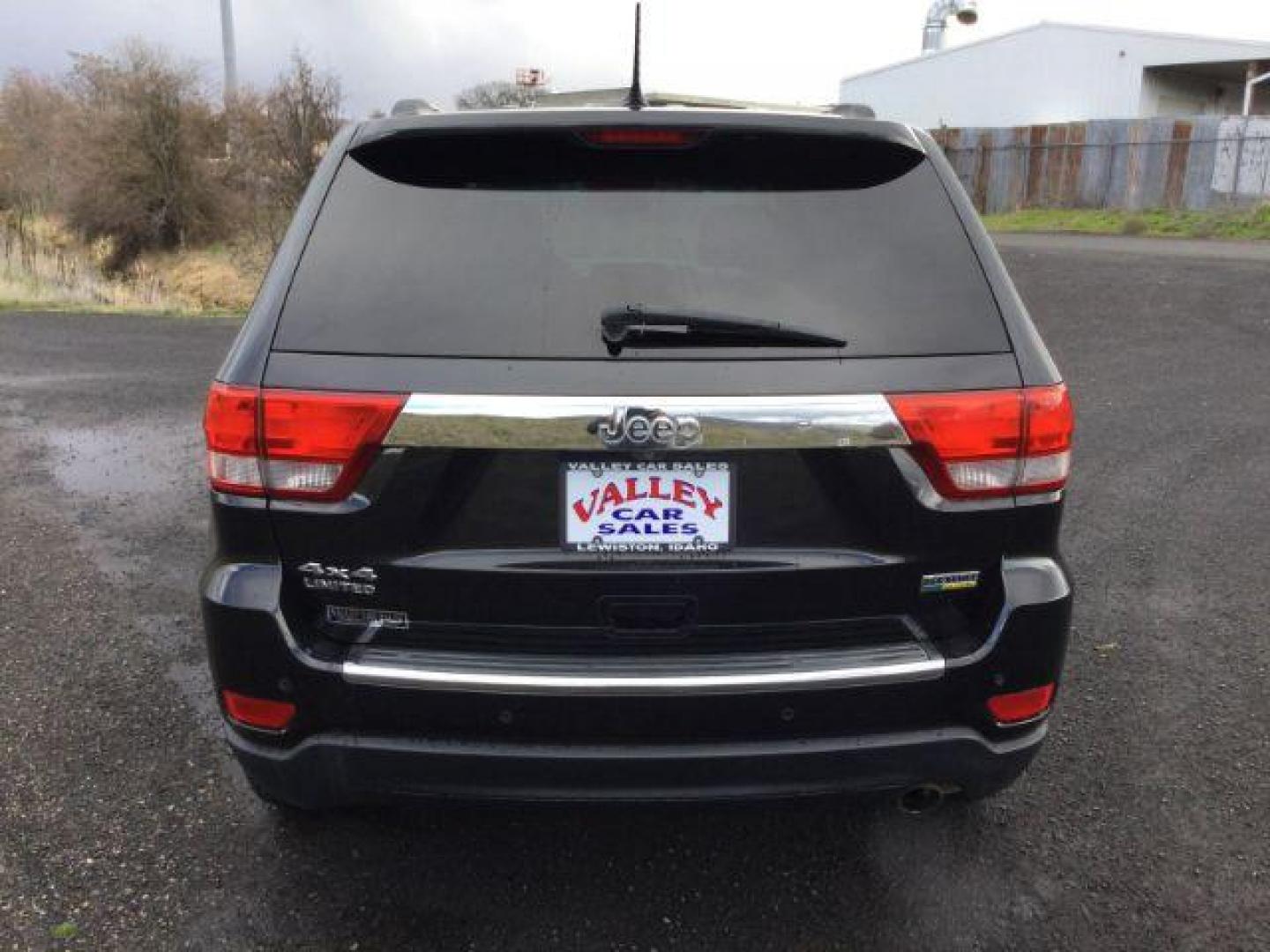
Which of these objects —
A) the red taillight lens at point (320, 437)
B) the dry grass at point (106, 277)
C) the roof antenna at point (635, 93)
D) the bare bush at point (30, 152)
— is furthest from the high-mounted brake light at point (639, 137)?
the bare bush at point (30, 152)

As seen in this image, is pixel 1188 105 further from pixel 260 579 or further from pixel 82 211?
pixel 260 579

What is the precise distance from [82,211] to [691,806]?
28.4 metres

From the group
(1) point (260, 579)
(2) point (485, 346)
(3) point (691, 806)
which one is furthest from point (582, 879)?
(2) point (485, 346)

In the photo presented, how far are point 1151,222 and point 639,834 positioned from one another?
24227mm

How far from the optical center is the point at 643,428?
1.99 m

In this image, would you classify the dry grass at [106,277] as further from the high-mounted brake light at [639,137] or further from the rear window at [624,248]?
the high-mounted brake light at [639,137]

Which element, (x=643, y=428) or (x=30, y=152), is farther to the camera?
(x=30, y=152)

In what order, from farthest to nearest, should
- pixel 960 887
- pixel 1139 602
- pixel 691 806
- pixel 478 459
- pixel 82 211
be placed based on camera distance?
pixel 82 211 → pixel 1139 602 → pixel 960 887 → pixel 691 806 → pixel 478 459

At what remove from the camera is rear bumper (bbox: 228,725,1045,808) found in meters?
2.12

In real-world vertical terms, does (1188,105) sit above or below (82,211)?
above

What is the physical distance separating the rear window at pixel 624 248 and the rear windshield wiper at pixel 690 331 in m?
0.02

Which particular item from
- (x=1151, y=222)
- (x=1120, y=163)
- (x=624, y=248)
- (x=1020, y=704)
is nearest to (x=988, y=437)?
(x=1020, y=704)

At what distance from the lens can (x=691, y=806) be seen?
219cm

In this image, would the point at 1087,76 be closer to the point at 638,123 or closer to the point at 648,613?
the point at 638,123
